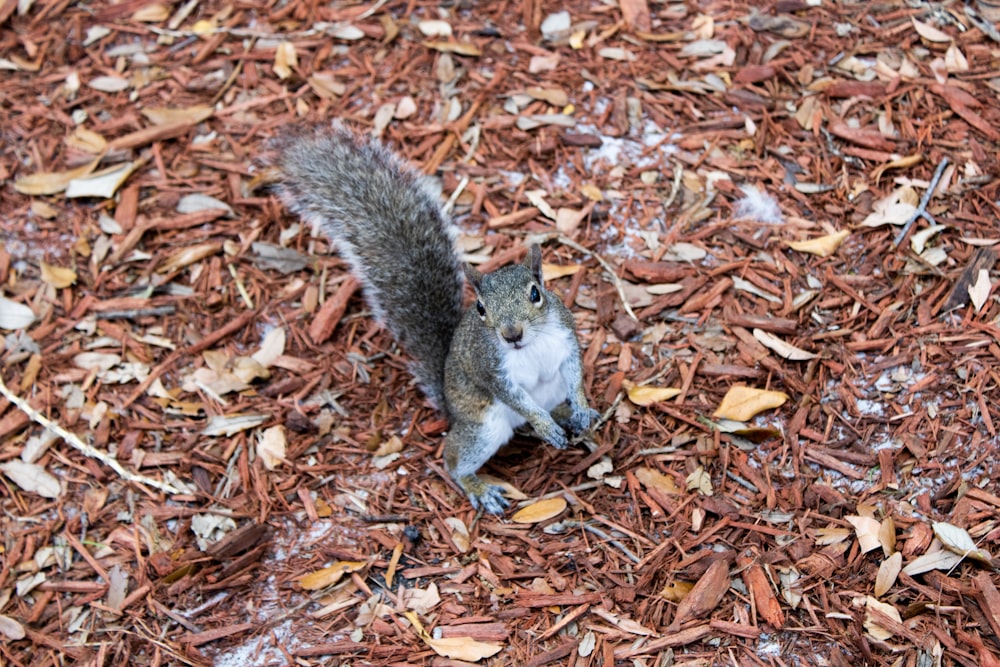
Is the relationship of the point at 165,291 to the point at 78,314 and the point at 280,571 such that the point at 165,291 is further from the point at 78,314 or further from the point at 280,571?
the point at 280,571

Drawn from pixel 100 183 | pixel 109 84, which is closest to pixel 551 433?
pixel 100 183

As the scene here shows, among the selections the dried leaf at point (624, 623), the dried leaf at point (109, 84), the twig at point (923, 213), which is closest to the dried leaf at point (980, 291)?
the twig at point (923, 213)

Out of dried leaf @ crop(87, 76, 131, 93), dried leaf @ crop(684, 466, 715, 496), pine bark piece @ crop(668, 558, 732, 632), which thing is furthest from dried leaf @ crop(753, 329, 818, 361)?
dried leaf @ crop(87, 76, 131, 93)

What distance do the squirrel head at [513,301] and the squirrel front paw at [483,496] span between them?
57 centimetres

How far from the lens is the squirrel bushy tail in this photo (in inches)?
126

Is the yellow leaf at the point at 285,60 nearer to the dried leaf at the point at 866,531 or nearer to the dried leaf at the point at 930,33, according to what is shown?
the dried leaf at the point at 930,33

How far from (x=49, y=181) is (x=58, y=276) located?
53 cm

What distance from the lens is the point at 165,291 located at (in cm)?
374

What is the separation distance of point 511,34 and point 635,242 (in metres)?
1.35

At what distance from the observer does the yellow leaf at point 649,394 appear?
10.5 ft

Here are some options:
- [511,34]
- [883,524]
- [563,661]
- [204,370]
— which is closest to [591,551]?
[563,661]

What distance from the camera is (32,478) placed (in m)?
3.29

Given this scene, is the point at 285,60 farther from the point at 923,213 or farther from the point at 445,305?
the point at 923,213

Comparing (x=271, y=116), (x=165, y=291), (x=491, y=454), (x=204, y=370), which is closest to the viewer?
(x=491, y=454)
